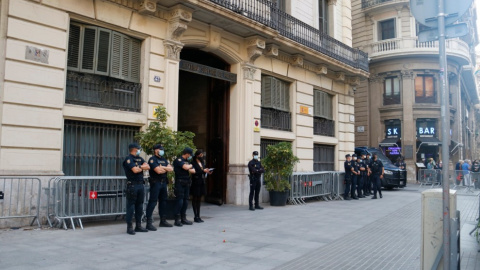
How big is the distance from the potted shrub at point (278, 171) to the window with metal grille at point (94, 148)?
477cm

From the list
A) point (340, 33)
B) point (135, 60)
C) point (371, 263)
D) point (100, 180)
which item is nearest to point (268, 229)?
point (371, 263)

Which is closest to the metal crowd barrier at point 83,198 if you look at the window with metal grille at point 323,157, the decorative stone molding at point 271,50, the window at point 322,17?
the decorative stone molding at point 271,50

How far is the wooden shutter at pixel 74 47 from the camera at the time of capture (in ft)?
30.7

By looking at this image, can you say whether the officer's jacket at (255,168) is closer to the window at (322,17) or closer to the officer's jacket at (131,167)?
the officer's jacket at (131,167)

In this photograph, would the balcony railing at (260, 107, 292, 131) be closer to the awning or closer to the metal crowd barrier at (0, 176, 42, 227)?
the metal crowd barrier at (0, 176, 42, 227)

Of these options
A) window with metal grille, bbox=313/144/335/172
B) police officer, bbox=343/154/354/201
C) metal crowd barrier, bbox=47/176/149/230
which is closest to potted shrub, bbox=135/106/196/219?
metal crowd barrier, bbox=47/176/149/230

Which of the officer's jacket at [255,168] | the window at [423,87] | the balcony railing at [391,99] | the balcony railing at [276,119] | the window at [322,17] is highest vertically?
the window at [322,17]

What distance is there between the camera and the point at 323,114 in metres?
18.1

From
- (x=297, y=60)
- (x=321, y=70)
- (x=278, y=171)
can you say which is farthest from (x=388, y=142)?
(x=278, y=171)

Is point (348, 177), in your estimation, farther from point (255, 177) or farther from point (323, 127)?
point (255, 177)

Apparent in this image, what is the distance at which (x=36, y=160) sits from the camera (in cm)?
852

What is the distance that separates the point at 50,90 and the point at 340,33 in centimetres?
1480

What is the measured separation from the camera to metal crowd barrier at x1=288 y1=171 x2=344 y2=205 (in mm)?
13992

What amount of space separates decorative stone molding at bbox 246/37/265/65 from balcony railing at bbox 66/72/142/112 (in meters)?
4.71
